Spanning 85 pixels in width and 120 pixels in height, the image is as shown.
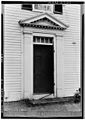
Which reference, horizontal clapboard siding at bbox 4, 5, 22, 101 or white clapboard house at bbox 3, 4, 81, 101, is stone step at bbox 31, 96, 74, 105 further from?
horizontal clapboard siding at bbox 4, 5, 22, 101

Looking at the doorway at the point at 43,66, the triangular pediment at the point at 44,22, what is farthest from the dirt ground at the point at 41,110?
the triangular pediment at the point at 44,22

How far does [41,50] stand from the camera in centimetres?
115

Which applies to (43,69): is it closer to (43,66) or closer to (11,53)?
(43,66)

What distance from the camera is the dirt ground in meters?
1.11

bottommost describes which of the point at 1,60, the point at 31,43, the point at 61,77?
the point at 61,77

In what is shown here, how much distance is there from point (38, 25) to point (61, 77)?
0.47 meters

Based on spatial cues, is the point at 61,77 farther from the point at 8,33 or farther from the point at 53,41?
the point at 8,33

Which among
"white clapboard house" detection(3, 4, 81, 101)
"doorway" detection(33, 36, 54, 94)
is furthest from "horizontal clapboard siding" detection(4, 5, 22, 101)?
"doorway" detection(33, 36, 54, 94)

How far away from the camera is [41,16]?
1.12 meters

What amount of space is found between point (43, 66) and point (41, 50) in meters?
0.13

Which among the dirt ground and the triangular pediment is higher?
the triangular pediment

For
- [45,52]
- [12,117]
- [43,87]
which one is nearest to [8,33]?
[45,52]

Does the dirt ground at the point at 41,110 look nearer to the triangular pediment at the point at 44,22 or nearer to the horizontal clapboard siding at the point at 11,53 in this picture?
the horizontal clapboard siding at the point at 11,53

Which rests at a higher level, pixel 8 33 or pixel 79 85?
pixel 8 33
